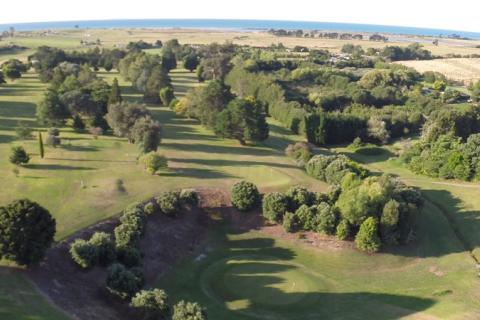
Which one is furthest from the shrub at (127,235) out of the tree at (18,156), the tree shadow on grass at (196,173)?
the tree at (18,156)

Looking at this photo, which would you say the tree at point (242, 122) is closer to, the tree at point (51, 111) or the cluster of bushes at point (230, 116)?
the cluster of bushes at point (230, 116)

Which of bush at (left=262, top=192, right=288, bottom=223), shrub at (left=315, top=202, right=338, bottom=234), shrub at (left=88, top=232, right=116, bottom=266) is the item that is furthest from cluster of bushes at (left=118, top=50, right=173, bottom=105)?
shrub at (left=88, top=232, right=116, bottom=266)

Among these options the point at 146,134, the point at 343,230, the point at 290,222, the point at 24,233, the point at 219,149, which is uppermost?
the point at 146,134

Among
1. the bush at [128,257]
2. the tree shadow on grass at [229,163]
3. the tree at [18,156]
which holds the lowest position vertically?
the bush at [128,257]

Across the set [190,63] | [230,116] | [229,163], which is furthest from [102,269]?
[190,63]

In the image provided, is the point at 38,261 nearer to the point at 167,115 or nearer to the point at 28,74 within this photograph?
the point at 167,115

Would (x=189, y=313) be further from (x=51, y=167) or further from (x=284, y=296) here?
(x=51, y=167)

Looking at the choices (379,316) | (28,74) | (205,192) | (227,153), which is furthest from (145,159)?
(28,74)
